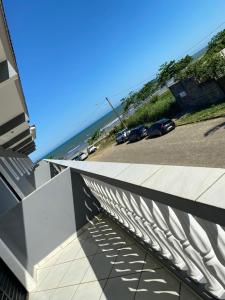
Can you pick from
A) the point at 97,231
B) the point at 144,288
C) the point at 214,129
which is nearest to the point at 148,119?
the point at 214,129

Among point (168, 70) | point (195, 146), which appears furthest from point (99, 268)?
point (168, 70)

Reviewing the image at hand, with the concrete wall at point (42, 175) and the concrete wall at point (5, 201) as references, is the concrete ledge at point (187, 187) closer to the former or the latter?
the concrete wall at point (5, 201)

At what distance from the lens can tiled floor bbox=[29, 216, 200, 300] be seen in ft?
11.6

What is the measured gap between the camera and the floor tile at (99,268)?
14.8 feet

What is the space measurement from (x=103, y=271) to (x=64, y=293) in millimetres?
696

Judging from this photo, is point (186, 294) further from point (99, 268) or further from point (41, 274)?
point (41, 274)

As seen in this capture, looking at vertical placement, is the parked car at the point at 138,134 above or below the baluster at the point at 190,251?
below

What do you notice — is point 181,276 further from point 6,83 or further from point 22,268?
point 6,83

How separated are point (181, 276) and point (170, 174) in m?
1.48

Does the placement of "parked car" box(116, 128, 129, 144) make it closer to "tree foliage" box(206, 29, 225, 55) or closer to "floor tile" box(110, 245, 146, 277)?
"tree foliage" box(206, 29, 225, 55)

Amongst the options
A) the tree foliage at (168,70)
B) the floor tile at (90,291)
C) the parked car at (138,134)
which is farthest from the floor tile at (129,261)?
the tree foliage at (168,70)

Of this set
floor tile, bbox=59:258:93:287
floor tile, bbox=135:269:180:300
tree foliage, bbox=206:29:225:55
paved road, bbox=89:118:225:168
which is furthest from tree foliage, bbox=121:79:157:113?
floor tile, bbox=135:269:180:300

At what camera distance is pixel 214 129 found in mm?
19438

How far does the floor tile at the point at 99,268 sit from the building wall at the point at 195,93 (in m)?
21.7
